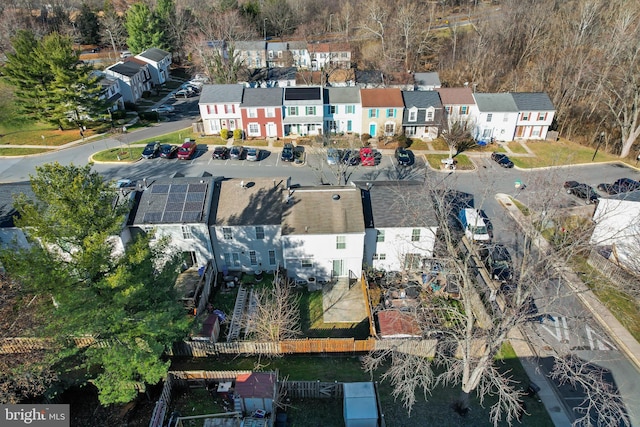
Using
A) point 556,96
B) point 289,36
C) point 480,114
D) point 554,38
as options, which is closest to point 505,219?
point 480,114

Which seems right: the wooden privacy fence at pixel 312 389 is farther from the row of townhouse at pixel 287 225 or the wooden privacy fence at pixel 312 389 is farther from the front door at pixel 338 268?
the front door at pixel 338 268

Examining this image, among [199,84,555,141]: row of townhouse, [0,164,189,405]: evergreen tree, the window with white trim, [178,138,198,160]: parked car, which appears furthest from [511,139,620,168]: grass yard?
[0,164,189,405]: evergreen tree

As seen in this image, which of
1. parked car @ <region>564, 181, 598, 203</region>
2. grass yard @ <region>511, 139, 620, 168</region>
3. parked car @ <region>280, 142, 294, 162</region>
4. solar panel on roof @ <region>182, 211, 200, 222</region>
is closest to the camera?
solar panel on roof @ <region>182, 211, 200, 222</region>

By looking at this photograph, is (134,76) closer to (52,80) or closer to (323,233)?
(52,80)

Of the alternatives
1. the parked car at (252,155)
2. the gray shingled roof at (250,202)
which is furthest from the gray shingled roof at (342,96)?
the gray shingled roof at (250,202)

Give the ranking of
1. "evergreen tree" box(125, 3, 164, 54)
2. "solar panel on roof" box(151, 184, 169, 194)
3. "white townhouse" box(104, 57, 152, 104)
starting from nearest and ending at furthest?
1. "solar panel on roof" box(151, 184, 169, 194)
2. "white townhouse" box(104, 57, 152, 104)
3. "evergreen tree" box(125, 3, 164, 54)

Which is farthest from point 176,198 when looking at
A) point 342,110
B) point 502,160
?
point 502,160

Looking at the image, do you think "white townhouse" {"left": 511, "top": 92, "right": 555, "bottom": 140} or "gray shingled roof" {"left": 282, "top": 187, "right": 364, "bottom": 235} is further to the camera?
"white townhouse" {"left": 511, "top": 92, "right": 555, "bottom": 140}

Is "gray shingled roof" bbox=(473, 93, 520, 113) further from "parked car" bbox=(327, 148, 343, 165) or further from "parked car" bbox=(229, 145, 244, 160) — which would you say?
"parked car" bbox=(229, 145, 244, 160)
